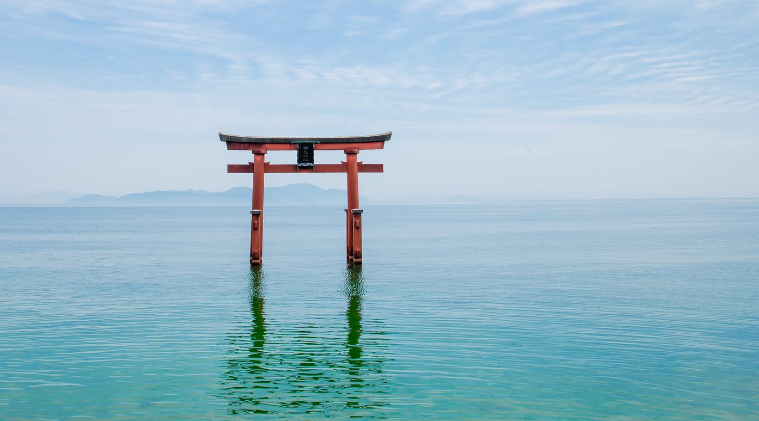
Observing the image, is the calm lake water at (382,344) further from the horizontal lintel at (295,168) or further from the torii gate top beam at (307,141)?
the torii gate top beam at (307,141)

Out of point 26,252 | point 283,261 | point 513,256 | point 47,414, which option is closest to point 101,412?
point 47,414

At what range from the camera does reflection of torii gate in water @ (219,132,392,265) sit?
24375 mm

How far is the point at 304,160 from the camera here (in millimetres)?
24812

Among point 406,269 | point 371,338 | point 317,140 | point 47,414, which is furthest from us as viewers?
point 406,269

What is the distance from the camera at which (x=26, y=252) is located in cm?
3859

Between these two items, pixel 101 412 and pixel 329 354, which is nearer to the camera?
pixel 101 412

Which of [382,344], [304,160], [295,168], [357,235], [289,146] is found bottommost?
[382,344]

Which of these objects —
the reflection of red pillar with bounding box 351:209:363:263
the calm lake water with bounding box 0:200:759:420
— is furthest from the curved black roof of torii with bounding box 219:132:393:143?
the calm lake water with bounding box 0:200:759:420

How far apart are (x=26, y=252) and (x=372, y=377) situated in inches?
1385

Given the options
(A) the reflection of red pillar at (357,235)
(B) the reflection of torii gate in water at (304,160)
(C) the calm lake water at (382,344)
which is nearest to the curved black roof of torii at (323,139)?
(B) the reflection of torii gate in water at (304,160)

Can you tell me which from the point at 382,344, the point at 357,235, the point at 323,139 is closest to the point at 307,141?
the point at 323,139

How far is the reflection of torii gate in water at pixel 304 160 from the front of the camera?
24.4 m

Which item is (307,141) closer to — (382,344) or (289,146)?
(289,146)

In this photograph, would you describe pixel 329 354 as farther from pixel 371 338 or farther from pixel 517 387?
pixel 517 387
